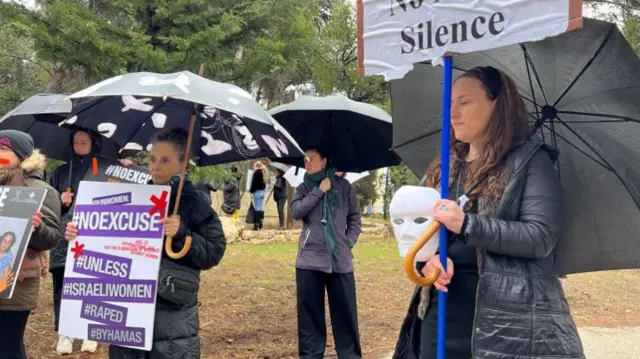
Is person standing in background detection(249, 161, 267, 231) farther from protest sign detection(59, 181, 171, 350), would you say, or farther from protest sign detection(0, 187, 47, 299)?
protest sign detection(59, 181, 171, 350)

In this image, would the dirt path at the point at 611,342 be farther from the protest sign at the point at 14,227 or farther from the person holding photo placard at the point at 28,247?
the protest sign at the point at 14,227

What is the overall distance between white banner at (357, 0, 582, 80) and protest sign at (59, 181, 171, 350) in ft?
5.05

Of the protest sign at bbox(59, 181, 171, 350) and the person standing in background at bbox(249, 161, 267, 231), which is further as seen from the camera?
the person standing in background at bbox(249, 161, 267, 231)

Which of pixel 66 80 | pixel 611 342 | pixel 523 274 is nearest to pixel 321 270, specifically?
pixel 523 274

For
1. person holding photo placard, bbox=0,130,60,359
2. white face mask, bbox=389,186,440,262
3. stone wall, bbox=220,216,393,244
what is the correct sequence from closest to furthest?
white face mask, bbox=389,186,440,262, person holding photo placard, bbox=0,130,60,359, stone wall, bbox=220,216,393,244

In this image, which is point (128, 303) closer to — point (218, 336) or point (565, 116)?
point (565, 116)

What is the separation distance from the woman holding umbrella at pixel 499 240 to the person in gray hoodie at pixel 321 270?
9.21ft

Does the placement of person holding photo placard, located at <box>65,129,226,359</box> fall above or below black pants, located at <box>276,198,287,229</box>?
below

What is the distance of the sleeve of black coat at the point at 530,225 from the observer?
7.65 feet

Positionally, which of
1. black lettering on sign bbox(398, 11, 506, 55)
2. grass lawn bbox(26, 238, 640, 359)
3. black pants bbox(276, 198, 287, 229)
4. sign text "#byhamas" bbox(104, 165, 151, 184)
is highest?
black pants bbox(276, 198, 287, 229)

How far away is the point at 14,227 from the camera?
3732 mm

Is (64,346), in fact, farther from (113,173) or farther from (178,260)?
(178,260)

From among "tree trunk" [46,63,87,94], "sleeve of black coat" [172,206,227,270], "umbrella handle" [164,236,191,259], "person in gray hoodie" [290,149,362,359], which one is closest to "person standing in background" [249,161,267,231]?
"tree trunk" [46,63,87,94]

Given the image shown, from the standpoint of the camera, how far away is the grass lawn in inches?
254
